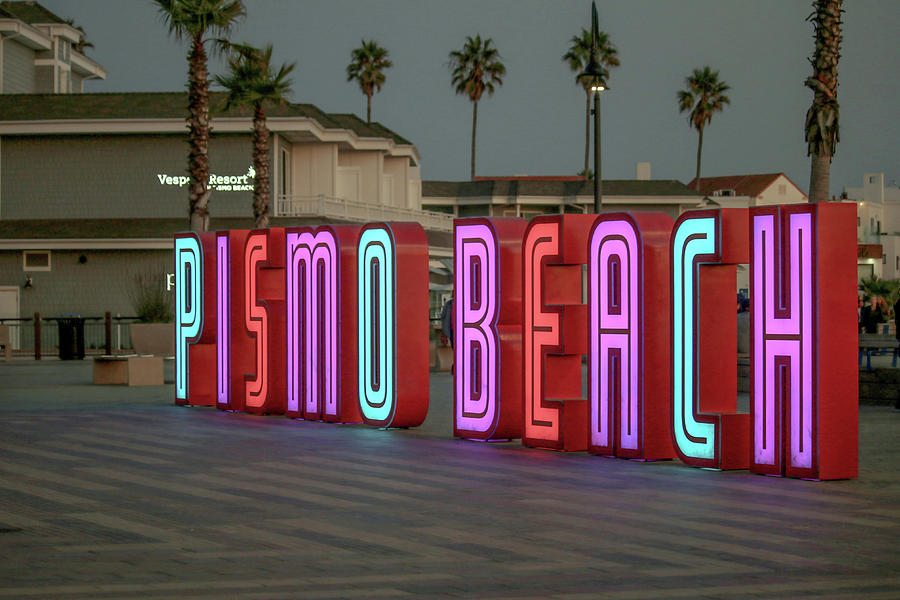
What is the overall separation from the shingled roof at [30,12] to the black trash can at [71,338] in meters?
→ 25.2

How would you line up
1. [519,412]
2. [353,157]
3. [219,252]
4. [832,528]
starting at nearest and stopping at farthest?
[832,528] < [519,412] < [219,252] < [353,157]

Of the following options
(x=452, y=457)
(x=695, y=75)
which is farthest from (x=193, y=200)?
(x=695, y=75)

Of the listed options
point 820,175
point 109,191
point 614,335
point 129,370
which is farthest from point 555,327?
point 109,191

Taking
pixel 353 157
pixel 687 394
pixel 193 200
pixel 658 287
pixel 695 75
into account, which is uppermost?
pixel 695 75

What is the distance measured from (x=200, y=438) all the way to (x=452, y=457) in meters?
3.70

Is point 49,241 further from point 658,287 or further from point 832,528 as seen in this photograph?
point 832,528

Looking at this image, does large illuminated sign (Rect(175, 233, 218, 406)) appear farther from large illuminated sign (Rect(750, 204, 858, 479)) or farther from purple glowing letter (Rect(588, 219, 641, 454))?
large illuminated sign (Rect(750, 204, 858, 479))

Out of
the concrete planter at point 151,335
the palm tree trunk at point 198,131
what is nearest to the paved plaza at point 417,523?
the concrete planter at point 151,335

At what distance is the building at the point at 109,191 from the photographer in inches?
1683

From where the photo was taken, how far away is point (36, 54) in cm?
5500

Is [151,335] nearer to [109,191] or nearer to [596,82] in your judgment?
[109,191]

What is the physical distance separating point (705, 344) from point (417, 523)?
4.21m

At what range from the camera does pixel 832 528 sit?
9.06 meters

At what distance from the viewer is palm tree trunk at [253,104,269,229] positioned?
40469mm
